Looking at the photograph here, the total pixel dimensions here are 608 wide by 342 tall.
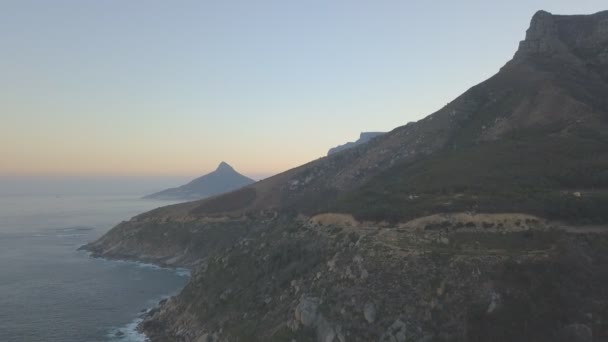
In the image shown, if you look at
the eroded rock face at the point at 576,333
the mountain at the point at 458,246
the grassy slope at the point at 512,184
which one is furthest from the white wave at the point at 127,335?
the eroded rock face at the point at 576,333

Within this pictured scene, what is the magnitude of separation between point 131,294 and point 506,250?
6387cm

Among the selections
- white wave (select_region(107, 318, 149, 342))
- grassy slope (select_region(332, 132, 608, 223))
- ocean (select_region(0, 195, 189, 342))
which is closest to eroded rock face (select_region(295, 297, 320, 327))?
grassy slope (select_region(332, 132, 608, 223))

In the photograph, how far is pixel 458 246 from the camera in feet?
132

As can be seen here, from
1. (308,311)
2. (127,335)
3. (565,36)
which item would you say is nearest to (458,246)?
(308,311)

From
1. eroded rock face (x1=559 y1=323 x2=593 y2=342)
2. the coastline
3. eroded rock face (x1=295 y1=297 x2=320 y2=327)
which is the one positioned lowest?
the coastline

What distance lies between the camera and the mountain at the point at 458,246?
110 feet

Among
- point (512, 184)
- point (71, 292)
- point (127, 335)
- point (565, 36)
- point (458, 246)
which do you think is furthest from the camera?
point (565, 36)

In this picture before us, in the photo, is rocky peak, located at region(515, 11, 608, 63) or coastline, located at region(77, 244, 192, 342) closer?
coastline, located at region(77, 244, 192, 342)

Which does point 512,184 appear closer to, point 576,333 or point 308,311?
point 576,333

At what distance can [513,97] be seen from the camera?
94.2 meters

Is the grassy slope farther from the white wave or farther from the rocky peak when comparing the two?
the rocky peak

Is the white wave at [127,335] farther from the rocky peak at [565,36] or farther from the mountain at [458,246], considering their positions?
the rocky peak at [565,36]

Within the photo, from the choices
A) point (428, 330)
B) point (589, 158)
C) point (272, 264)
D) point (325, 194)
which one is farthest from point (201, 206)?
point (428, 330)

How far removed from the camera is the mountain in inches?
1319
